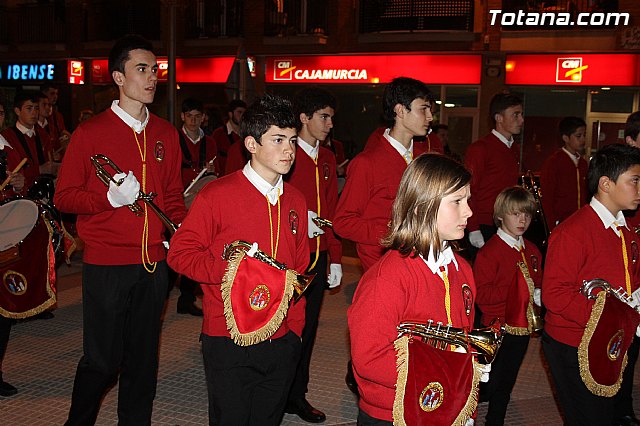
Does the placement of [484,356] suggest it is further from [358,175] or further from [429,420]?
[358,175]

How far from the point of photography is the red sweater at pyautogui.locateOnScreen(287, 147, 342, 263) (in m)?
5.25

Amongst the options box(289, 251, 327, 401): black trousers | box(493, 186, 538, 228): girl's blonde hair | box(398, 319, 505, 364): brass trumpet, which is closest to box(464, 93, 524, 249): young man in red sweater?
box(493, 186, 538, 228): girl's blonde hair

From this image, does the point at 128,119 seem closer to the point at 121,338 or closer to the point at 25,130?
the point at 121,338

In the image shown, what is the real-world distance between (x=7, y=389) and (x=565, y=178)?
5564 mm

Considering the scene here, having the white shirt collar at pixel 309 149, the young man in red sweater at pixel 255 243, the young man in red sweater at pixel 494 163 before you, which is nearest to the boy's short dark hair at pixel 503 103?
the young man in red sweater at pixel 494 163

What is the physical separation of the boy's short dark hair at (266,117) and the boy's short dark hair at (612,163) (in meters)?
1.71

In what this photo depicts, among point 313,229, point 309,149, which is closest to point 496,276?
point 313,229

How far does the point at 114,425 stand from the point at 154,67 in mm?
2374

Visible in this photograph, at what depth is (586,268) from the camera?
12.6 ft

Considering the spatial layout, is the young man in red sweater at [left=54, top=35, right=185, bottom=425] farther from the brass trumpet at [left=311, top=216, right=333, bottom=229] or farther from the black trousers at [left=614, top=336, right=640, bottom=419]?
the black trousers at [left=614, top=336, right=640, bottom=419]

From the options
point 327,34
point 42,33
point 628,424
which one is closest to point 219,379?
point 628,424

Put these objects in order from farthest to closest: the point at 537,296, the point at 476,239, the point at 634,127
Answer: the point at 476,239
the point at 634,127
the point at 537,296

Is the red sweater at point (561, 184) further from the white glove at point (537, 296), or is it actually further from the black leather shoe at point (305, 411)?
the black leather shoe at point (305, 411)

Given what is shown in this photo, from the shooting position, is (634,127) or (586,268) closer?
(586,268)
